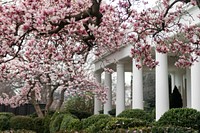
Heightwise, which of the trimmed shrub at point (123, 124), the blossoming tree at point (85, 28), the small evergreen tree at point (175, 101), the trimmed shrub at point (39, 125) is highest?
the blossoming tree at point (85, 28)

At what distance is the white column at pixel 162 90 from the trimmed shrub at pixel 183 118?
117 inches

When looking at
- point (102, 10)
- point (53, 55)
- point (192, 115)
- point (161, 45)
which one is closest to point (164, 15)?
point (161, 45)

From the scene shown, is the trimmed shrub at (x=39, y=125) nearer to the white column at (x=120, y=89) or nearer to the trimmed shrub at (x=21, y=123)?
the trimmed shrub at (x=21, y=123)

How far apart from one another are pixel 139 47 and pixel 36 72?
16.7ft

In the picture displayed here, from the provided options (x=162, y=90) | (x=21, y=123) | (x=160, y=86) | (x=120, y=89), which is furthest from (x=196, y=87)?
(x=21, y=123)

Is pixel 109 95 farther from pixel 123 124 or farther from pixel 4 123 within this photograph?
pixel 123 124

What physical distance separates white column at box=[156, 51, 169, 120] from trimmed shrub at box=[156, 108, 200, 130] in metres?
2.97

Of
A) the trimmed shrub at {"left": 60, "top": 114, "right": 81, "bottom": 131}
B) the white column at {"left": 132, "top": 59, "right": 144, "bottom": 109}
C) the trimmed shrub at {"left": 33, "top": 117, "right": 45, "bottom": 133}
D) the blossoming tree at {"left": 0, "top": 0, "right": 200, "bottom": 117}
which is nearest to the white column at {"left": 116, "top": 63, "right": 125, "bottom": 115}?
the white column at {"left": 132, "top": 59, "right": 144, "bottom": 109}

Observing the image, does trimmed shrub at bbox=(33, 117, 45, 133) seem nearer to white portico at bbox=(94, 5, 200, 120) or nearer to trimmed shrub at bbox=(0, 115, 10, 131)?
trimmed shrub at bbox=(0, 115, 10, 131)

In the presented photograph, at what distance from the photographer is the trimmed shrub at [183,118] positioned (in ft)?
27.0

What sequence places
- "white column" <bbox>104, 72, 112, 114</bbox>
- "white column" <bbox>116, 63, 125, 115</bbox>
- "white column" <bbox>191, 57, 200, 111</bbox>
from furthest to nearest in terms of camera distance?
"white column" <bbox>104, 72, 112, 114</bbox> → "white column" <bbox>116, 63, 125, 115</bbox> → "white column" <bbox>191, 57, 200, 111</bbox>

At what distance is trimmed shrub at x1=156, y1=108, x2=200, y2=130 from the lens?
823 centimetres

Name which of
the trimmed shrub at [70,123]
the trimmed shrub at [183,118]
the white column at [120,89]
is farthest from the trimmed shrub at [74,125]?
the white column at [120,89]

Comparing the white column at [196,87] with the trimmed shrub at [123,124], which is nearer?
the trimmed shrub at [123,124]
